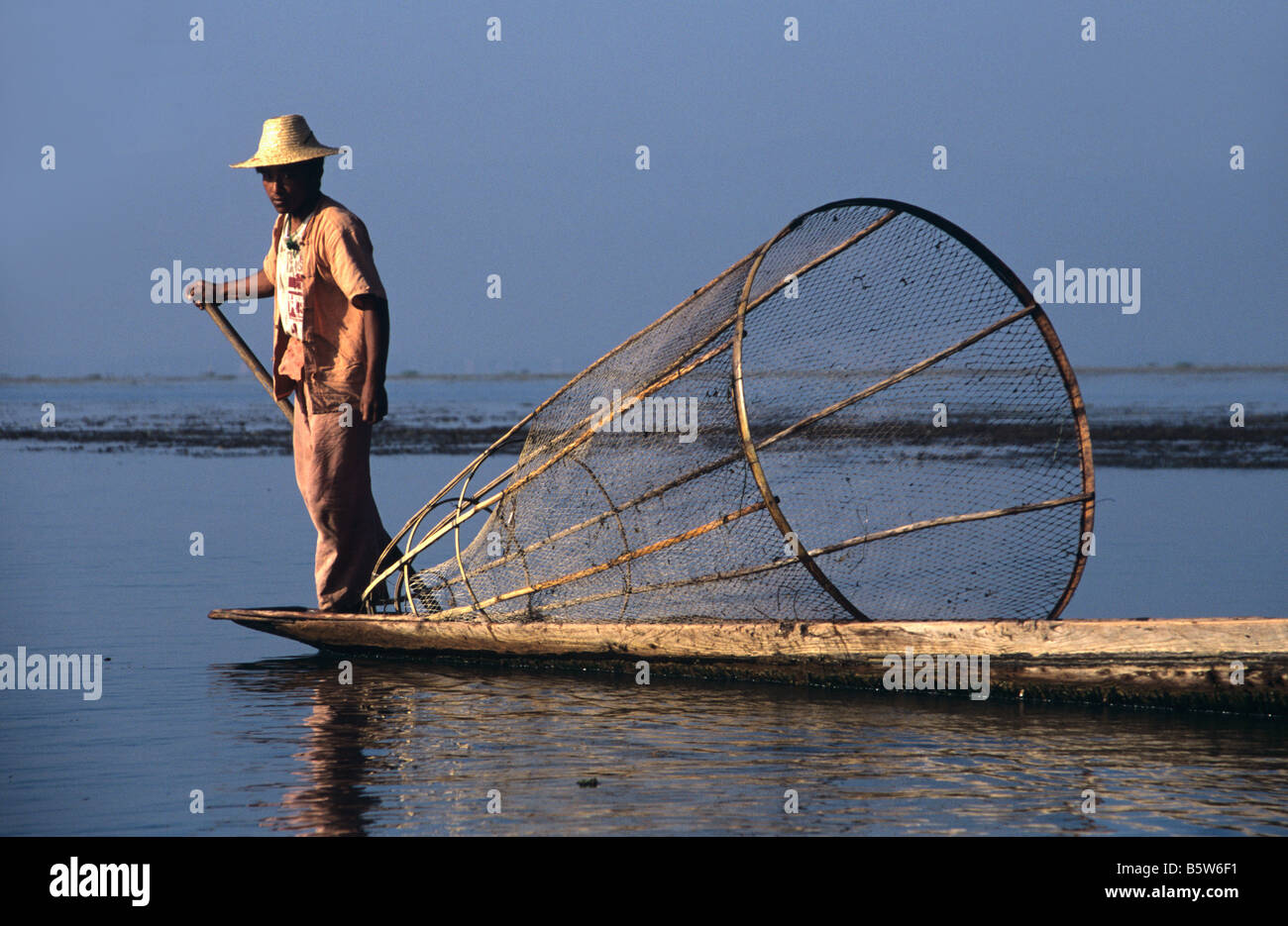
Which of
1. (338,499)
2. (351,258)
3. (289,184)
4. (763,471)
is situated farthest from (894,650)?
(289,184)

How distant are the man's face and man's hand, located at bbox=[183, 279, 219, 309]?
921mm

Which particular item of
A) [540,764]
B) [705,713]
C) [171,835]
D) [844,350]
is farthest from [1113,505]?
[171,835]

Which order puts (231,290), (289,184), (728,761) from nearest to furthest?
(728,761) → (289,184) → (231,290)

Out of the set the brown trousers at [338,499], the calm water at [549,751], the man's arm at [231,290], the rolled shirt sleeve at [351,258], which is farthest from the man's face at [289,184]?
the calm water at [549,751]

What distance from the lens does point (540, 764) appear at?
18.2 ft

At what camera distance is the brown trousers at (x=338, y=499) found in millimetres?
7508

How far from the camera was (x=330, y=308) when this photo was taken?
7480 millimetres

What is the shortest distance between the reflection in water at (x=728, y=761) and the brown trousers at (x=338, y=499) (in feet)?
2.52

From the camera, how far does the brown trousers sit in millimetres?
7508

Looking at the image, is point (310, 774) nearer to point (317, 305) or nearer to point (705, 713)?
point (705, 713)

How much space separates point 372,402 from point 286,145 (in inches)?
53.7

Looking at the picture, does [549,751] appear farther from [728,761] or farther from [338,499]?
[338,499]

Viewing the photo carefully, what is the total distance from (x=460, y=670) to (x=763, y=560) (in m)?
1.73

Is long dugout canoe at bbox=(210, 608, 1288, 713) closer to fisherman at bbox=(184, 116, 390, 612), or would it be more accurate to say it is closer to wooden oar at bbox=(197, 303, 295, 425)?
fisherman at bbox=(184, 116, 390, 612)
